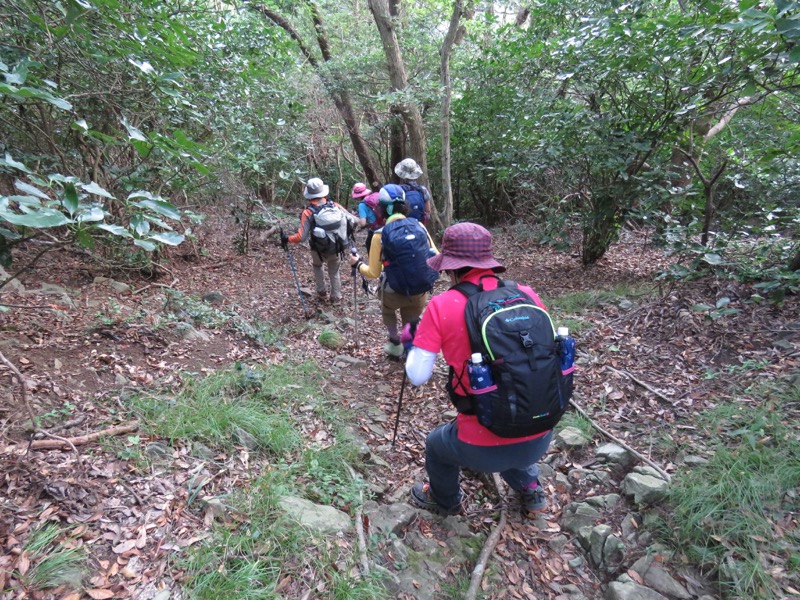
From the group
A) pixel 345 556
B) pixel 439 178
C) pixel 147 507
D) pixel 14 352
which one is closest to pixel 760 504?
pixel 345 556

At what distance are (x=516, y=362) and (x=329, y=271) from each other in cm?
585

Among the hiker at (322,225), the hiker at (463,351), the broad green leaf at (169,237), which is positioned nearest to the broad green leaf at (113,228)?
the broad green leaf at (169,237)

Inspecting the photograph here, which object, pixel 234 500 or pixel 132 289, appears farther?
pixel 132 289

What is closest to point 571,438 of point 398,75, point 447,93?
point 447,93

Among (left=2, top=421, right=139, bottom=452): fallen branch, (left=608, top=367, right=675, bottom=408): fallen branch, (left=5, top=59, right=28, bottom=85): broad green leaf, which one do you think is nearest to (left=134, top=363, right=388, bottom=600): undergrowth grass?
(left=2, top=421, right=139, bottom=452): fallen branch

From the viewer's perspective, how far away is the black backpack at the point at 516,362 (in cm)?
231

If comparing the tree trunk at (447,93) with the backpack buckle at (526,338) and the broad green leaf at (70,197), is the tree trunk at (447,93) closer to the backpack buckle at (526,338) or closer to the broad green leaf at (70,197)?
the backpack buckle at (526,338)

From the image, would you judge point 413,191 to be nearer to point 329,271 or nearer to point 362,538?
point 329,271

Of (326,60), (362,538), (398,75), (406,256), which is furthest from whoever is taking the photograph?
(326,60)

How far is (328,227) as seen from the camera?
684 cm

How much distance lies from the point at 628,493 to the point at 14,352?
4.92m

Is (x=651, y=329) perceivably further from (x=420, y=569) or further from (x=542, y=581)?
(x=420, y=569)

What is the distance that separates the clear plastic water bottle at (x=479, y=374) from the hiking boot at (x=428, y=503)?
1.37 meters

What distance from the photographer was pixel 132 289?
6430 millimetres
